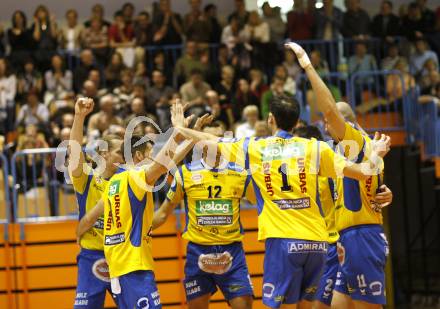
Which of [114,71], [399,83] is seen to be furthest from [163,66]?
[399,83]

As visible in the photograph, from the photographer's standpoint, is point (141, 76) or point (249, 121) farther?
point (141, 76)

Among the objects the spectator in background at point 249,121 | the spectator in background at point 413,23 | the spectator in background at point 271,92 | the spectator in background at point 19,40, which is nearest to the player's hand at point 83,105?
the spectator in background at point 249,121

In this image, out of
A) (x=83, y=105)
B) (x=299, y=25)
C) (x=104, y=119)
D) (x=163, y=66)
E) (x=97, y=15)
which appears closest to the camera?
(x=83, y=105)

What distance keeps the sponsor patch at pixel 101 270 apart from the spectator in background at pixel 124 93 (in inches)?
248

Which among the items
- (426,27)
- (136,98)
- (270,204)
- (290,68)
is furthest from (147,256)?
(426,27)

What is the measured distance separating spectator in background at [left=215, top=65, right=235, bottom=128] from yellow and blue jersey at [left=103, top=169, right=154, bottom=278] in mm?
7216

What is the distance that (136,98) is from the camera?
14.4 m

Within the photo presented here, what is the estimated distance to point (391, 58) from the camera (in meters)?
16.1

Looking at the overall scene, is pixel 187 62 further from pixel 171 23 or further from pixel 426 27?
pixel 426 27

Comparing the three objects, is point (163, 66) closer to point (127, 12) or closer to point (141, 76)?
point (141, 76)

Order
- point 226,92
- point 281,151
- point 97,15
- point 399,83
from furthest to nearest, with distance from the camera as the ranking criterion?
1. point 97,15
2. point 226,92
3. point 399,83
4. point 281,151

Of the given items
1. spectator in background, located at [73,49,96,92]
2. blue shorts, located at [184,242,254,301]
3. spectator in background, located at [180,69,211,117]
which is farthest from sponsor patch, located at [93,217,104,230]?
spectator in background, located at [73,49,96,92]

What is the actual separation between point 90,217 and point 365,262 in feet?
8.33

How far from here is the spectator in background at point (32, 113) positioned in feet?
48.8
